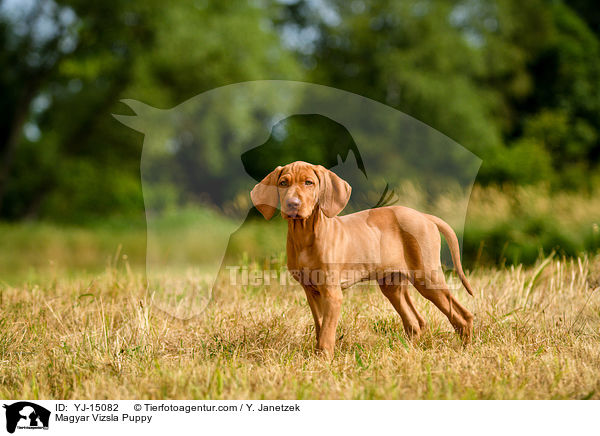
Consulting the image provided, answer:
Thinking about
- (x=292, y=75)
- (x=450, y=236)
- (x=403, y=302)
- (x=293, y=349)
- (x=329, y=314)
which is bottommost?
(x=293, y=349)

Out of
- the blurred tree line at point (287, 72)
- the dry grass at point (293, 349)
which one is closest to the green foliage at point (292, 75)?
the blurred tree line at point (287, 72)

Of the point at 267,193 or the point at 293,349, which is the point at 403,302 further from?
the point at 267,193

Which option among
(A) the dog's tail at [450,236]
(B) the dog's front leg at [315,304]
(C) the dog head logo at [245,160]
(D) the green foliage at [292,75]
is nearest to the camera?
(B) the dog's front leg at [315,304]

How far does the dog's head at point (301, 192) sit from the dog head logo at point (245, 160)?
1.58 feet

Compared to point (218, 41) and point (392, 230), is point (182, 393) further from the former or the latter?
point (218, 41)

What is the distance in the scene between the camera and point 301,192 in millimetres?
2764

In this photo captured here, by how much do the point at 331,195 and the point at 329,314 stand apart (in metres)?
0.68

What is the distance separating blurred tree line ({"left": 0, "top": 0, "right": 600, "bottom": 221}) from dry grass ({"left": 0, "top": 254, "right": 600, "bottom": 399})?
9472 mm

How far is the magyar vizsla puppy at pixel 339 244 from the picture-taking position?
2873 mm

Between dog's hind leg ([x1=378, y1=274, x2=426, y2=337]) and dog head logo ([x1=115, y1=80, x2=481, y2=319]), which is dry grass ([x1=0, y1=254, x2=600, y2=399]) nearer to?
dog's hind leg ([x1=378, y1=274, x2=426, y2=337])

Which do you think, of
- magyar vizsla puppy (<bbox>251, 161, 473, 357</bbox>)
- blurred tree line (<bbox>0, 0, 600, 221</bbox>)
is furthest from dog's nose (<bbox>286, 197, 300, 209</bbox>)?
blurred tree line (<bbox>0, 0, 600, 221</bbox>)

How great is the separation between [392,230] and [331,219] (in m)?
0.41
